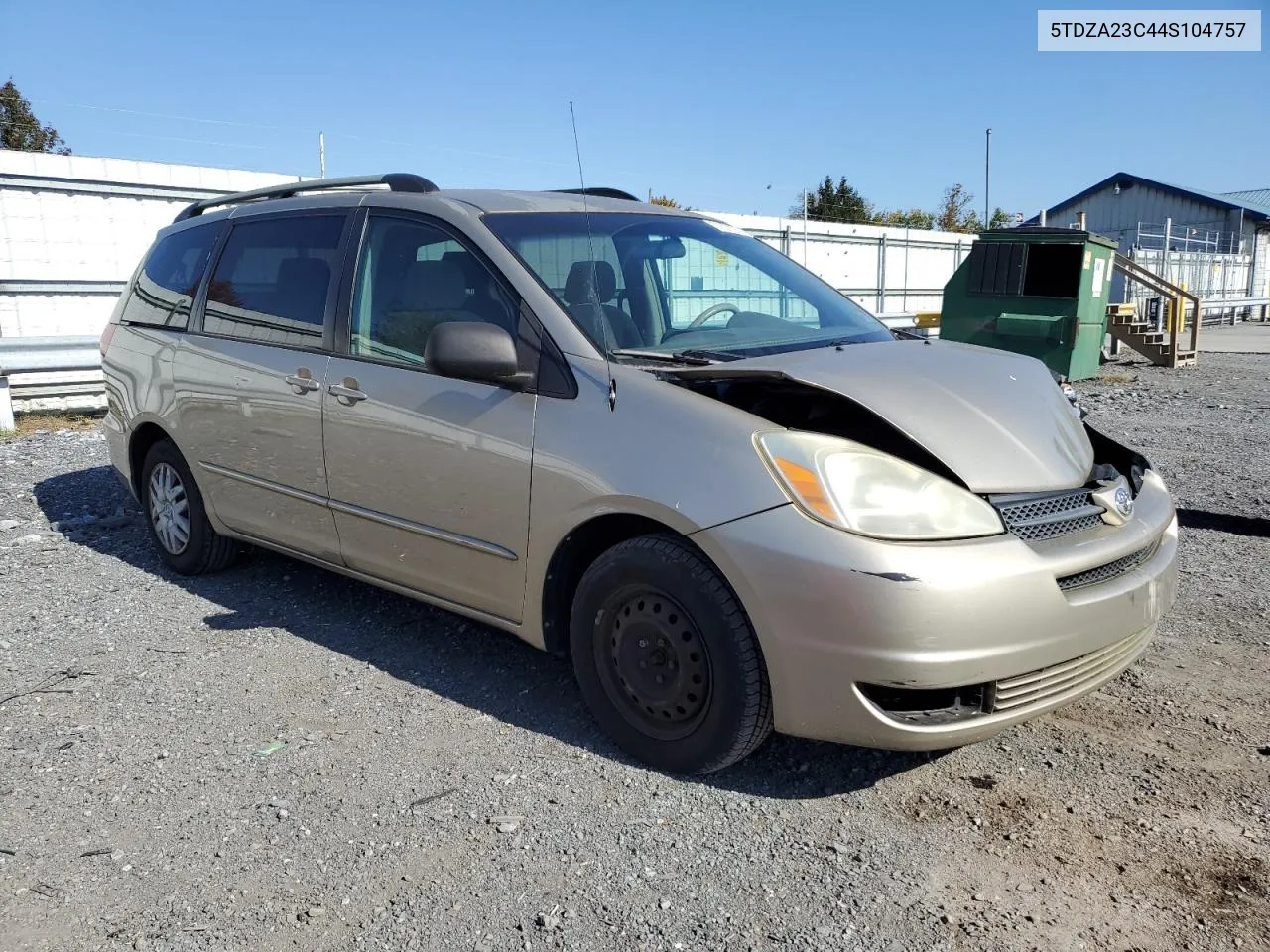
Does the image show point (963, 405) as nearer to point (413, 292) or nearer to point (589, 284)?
point (589, 284)

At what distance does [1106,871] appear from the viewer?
2.66m

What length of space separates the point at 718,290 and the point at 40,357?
8.22 m

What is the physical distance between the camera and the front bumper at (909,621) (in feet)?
8.96

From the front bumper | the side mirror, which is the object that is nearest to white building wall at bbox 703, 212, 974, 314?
the side mirror

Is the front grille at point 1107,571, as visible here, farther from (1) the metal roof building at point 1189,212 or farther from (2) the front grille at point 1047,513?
(1) the metal roof building at point 1189,212

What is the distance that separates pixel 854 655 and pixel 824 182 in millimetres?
62849

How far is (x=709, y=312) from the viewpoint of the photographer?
3932 mm

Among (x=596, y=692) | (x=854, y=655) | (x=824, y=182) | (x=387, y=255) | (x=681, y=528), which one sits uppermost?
(x=824, y=182)

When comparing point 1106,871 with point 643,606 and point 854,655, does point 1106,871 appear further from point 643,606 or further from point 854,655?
point 643,606

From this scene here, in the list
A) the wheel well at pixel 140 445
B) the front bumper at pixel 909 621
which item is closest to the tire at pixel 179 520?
the wheel well at pixel 140 445

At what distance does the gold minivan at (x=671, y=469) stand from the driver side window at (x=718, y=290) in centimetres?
2

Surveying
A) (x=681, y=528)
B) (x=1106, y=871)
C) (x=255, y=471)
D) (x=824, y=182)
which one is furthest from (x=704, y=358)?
(x=824, y=182)

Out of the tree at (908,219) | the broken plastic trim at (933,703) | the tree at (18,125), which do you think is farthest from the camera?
the tree at (908,219)

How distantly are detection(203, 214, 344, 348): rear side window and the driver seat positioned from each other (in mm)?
1134
